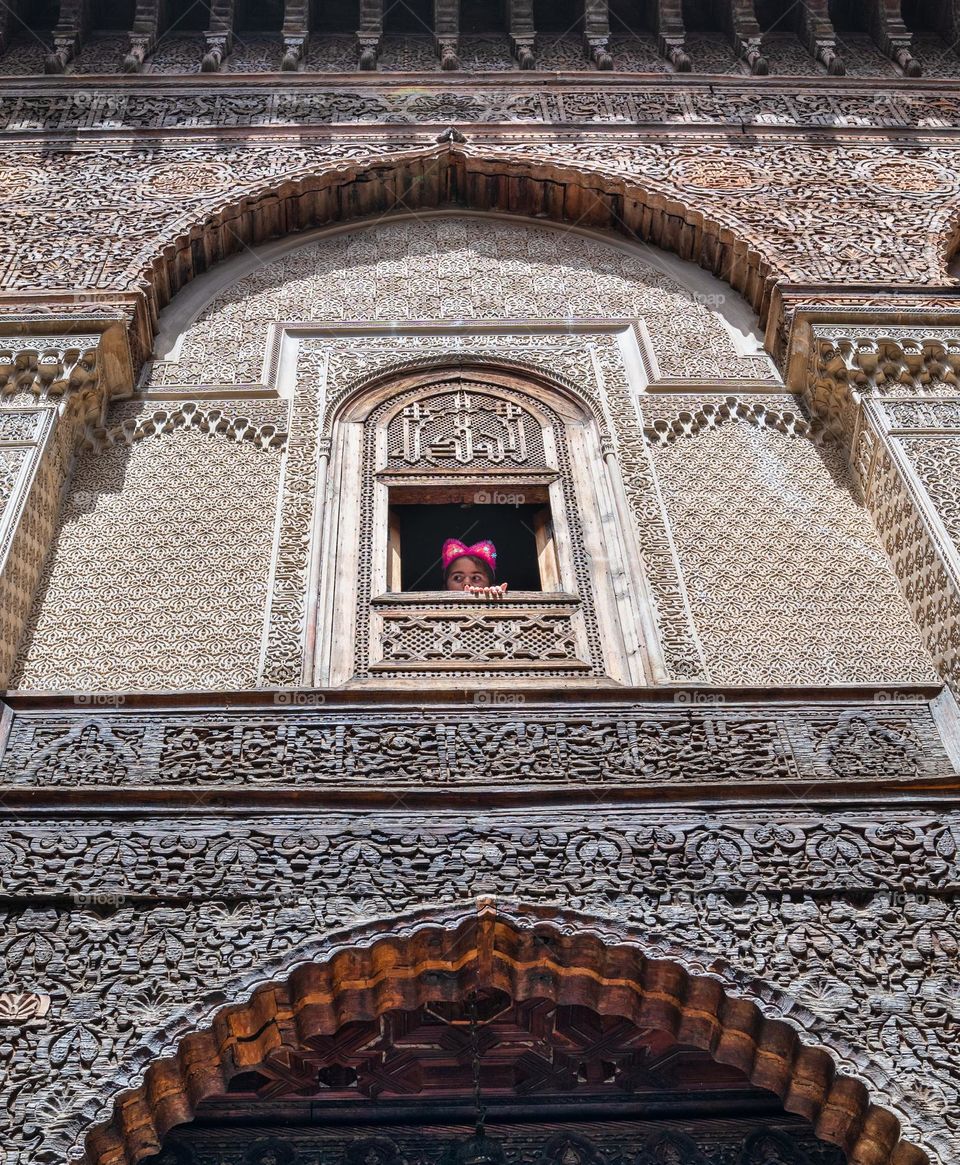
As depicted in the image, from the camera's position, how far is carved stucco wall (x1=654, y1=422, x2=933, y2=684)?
13.8ft

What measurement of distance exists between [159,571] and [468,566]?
1090 mm

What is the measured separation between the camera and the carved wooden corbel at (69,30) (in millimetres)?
7184

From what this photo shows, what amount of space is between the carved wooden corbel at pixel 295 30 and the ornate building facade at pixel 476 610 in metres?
0.02

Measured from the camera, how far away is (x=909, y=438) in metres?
4.74

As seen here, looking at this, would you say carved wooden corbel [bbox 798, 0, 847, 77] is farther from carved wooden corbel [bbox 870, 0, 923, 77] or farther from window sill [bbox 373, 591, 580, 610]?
window sill [bbox 373, 591, 580, 610]

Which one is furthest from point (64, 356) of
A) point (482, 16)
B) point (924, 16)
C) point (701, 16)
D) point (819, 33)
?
point (924, 16)

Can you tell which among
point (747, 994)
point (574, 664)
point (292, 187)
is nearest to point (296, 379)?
point (292, 187)

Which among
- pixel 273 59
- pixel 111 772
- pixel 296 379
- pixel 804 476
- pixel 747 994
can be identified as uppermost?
pixel 273 59

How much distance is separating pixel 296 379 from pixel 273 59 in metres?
2.81

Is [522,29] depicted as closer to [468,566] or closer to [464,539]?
[464,539]

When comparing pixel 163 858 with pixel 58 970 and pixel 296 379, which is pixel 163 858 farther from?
pixel 296 379

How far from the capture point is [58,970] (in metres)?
3.19

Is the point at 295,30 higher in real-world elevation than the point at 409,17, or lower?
lower

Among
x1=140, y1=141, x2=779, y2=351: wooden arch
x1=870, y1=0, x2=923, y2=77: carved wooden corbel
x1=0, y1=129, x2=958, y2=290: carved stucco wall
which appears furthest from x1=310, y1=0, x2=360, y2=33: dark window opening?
x1=870, y1=0, x2=923, y2=77: carved wooden corbel
